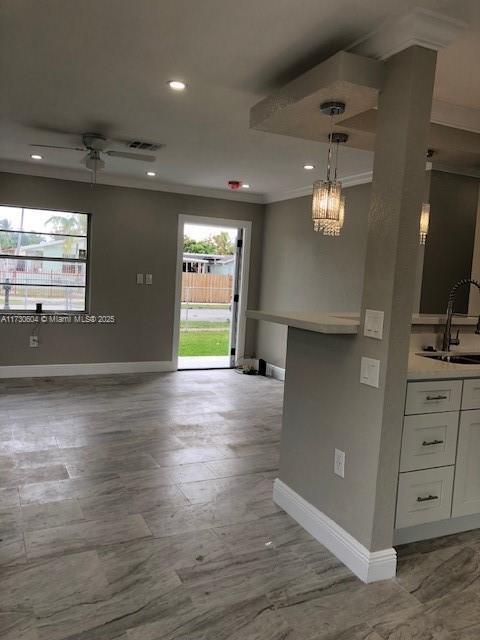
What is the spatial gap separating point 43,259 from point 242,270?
2.60m

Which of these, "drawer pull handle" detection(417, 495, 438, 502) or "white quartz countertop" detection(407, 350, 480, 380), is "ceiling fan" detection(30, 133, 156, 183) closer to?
"white quartz countertop" detection(407, 350, 480, 380)

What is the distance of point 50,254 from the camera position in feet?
19.6

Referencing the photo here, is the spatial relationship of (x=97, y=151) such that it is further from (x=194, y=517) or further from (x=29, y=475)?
(x=194, y=517)

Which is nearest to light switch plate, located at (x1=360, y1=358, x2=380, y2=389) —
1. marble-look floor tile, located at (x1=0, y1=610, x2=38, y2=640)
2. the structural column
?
the structural column

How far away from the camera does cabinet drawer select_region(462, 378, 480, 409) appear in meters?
2.54

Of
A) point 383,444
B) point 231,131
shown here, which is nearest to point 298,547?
point 383,444

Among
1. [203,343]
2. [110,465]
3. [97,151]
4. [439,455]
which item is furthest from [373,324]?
[203,343]

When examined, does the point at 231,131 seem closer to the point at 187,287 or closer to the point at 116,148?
the point at 116,148

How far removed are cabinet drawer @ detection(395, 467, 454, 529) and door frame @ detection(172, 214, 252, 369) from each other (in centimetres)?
397

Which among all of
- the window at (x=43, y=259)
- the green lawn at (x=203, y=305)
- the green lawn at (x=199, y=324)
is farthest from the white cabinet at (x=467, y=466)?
the green lawn at (x=199, y=324)

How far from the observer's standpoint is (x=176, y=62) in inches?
102

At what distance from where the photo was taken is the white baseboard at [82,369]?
19.3 ft

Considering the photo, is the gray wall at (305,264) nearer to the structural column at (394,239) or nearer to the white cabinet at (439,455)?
the white cabinet at (439,455)

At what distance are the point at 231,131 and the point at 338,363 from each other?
2143mm
